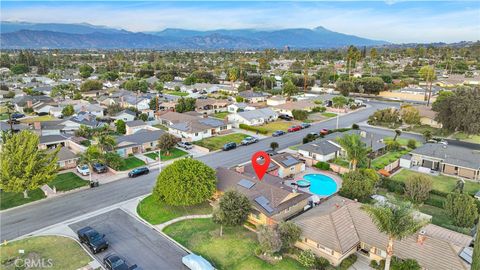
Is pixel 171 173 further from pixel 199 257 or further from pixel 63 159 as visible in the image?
pixel 63 159

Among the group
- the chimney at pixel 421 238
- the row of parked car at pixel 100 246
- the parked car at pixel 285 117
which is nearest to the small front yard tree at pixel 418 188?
the chimney at pixel 421 238

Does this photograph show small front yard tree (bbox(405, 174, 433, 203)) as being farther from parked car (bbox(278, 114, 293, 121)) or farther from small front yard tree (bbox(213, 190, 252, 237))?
parked car (bbox(278, 114, 293, 121))

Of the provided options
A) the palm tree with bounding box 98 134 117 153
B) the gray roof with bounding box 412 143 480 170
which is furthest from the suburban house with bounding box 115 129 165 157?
the gray roof with bounding box 412 143 480 170

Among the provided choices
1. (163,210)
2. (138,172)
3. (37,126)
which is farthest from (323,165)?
(37,126)

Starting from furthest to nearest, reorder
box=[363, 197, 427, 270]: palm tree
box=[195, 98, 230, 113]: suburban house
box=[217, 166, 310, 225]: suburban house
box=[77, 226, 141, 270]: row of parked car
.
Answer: box=[195, 98, 230, 113]: suburban house → box=[217, 166, 310, 225]: suburban house → box=[77, 226, 141, 270]: row of parked car → box=[363, 197, 427, 270]: palm tree

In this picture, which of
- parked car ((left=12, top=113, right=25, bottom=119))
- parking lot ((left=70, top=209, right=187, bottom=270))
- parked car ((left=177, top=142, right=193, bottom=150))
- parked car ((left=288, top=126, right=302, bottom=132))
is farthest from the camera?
parked car ((left=12, top=113, right=25, bottom=119))

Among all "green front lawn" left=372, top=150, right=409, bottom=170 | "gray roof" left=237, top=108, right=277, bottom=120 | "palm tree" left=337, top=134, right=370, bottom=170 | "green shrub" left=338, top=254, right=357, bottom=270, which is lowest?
"green shrub" left=338, top=254, right=357, bottom=270
